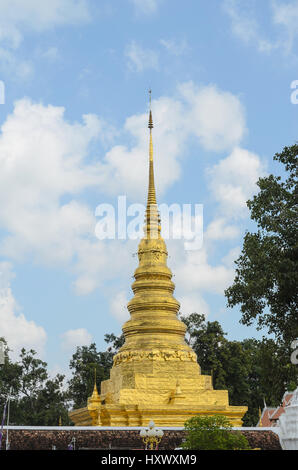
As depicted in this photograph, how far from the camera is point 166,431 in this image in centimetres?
2639

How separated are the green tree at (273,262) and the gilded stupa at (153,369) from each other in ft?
36.9

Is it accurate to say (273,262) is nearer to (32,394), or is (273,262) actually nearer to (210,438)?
(210,438)

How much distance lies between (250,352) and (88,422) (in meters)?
18.3

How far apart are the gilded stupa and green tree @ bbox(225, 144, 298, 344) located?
11244 mm

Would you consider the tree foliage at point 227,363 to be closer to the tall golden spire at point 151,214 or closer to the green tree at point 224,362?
the green tree at point 224,362

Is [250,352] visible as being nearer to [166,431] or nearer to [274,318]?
[166,431]

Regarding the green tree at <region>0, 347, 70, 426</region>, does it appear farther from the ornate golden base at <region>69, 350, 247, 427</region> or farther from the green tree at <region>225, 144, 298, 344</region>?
the green tree at <region>225, 144, 298, 344</region>

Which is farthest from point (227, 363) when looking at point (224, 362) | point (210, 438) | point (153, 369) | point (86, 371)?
point (210, 438)

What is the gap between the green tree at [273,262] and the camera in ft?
60.8

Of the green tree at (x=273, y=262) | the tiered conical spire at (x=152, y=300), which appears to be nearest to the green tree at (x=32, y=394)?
the tiered conical spire at (x=152, y=300)

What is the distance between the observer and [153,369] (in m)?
31.1

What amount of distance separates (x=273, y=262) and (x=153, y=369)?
14.2m

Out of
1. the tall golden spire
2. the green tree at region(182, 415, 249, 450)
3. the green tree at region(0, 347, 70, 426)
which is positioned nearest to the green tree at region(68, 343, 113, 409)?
the green tree at region(0, 347, 70, 426)

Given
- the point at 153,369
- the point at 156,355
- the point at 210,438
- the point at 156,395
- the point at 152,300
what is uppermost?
the point at 152,300
